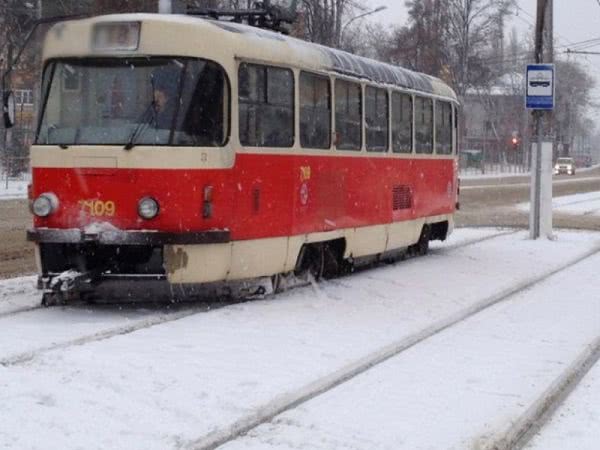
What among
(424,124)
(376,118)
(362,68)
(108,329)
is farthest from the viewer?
(424,124)

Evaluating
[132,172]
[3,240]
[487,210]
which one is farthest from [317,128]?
[487,210]

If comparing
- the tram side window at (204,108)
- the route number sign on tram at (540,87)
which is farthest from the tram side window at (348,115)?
the route number sign on tram at (540,87)

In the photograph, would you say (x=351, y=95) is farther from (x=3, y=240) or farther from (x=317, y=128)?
(x=3, y=240)

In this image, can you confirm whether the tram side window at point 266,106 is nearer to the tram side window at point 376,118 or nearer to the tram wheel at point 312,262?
the tram wheel at point 312,262

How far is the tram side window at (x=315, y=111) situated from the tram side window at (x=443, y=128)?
17.0 ft

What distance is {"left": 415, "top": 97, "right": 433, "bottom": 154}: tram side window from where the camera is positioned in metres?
17.4

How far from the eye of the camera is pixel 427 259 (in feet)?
58.1

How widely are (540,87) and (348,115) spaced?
9.11 m

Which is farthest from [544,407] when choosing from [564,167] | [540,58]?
[564,167]

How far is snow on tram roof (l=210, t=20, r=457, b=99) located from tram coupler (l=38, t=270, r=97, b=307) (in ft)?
9.02

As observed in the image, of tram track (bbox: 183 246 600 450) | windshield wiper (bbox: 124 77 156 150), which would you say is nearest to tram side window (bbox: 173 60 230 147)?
windshield wiper (bbox: 124 77 156 150)

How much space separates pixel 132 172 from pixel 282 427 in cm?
458

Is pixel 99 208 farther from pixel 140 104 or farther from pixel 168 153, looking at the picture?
pixel 140 104

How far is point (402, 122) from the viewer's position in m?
16.6
